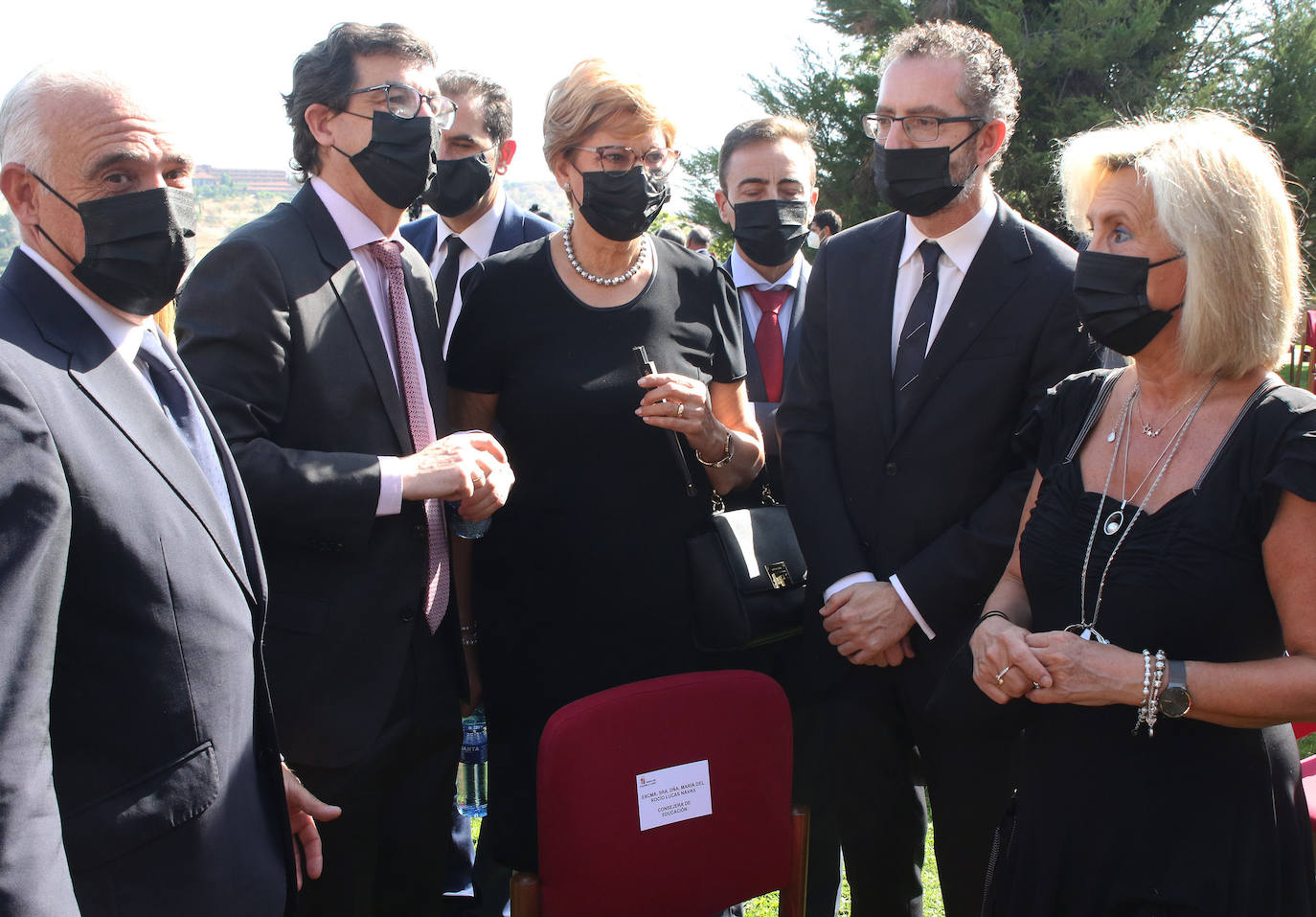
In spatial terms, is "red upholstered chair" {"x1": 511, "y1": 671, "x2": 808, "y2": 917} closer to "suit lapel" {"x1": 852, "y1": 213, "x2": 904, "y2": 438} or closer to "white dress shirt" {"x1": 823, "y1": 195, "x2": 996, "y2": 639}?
"white dress shirt" {"x1": 823, "y1": 195, "x2": 996, "y2": 639}

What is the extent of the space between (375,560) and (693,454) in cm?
92

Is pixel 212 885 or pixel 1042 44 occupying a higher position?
pixel 1042 44

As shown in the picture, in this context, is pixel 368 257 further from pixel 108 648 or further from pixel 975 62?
pixel 975 62

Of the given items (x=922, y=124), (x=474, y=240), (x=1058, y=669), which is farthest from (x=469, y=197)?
(x=1058, y=669)

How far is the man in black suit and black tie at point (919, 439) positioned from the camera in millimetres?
2447

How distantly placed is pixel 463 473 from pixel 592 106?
3.45 feet

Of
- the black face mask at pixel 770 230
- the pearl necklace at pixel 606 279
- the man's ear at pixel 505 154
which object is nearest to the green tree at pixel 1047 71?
the man's ear at pixel 505 154

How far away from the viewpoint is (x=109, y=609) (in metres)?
1.37

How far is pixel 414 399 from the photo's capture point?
7.70 ft

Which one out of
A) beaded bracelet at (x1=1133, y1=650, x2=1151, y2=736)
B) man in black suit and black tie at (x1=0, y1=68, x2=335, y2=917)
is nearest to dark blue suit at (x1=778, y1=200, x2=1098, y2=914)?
beaded bracelet at (x1=1133, y1=650, x2=1151, y2=736)

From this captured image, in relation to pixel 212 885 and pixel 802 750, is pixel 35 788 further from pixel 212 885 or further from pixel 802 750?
pixel 802 750

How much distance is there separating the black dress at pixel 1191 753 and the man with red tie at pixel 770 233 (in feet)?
5.60

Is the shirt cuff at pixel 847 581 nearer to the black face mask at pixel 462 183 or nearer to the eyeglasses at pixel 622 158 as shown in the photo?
the eyeglasses at pixel 622 158

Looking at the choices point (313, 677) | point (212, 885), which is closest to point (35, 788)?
point (212, 885)
